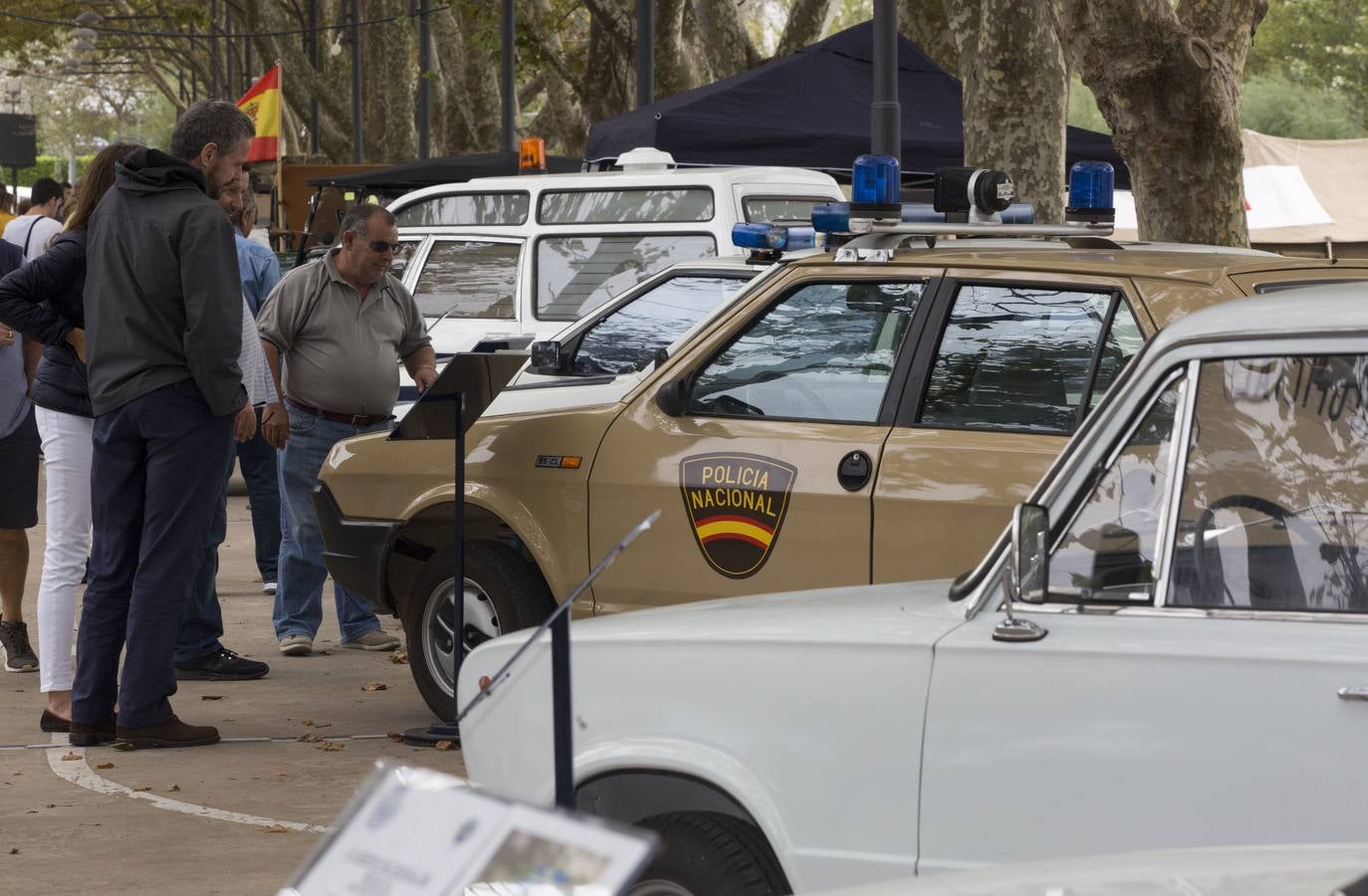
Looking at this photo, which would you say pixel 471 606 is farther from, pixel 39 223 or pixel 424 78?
pixel 424 78

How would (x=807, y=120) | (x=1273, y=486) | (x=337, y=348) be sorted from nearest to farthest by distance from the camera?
(x=1273, y=486) < (x=337, y=348) < (x=807, y=120)

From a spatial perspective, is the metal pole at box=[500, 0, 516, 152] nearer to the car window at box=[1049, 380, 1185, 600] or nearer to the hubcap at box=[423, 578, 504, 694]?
the hubcap at box=[423, 578, 504, 694]

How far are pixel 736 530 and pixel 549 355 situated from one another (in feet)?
4.66

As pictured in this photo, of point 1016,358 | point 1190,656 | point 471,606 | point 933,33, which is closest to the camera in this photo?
point 1190,656

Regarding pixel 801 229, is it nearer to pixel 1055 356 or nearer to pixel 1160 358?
pixel 1055 356

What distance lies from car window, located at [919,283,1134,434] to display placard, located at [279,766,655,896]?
3.52 metres

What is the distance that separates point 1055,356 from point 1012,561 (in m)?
2.19

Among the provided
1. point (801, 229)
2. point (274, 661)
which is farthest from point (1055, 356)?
point (274, 661)

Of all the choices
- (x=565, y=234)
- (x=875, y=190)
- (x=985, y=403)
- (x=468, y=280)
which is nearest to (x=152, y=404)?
(x=875, y=190)

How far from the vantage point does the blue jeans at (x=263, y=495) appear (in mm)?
9219

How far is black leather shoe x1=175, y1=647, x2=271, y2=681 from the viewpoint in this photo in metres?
7.85

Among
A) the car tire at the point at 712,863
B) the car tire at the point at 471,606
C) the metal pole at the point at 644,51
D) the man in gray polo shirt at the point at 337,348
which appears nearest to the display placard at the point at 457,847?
the car tire at the point at 712,863

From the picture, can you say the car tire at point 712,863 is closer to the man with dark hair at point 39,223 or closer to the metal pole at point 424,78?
the man with dark hair at point 39,223

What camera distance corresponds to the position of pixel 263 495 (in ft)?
30.7
